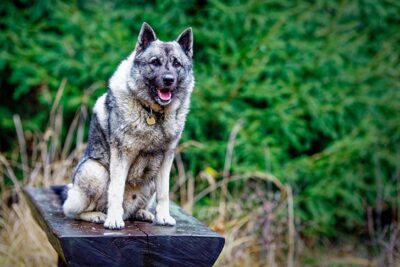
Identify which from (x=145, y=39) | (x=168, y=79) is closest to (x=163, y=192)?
(x=168, y=79)

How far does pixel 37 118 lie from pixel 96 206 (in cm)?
354

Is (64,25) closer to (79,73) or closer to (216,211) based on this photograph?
(79,73)

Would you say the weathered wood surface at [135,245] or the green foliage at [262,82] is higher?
the green foliage at [262,82]

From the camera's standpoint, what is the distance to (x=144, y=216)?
3.55 meters

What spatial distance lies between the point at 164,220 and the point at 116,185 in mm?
370

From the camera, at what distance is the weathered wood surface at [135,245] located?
2.87m

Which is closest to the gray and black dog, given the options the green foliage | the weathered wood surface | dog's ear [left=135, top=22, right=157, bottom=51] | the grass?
dog's ear [left=135, top=22, right=157, bottom=51]

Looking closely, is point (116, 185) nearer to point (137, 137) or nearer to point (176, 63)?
point (137, 137)

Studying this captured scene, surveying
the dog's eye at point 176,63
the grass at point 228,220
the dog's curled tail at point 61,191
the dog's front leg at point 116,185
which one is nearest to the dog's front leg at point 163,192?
the dog's front leg at point 116,185

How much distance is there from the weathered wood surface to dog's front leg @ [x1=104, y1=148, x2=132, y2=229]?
9 centimetres

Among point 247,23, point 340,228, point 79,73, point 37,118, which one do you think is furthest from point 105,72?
point 340,228

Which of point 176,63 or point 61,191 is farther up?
point 176,63

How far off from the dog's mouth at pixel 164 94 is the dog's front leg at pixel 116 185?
41 centimetres

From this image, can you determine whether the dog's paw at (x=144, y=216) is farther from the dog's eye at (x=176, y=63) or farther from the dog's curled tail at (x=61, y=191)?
the dog's eye at (x=176, y=63)
